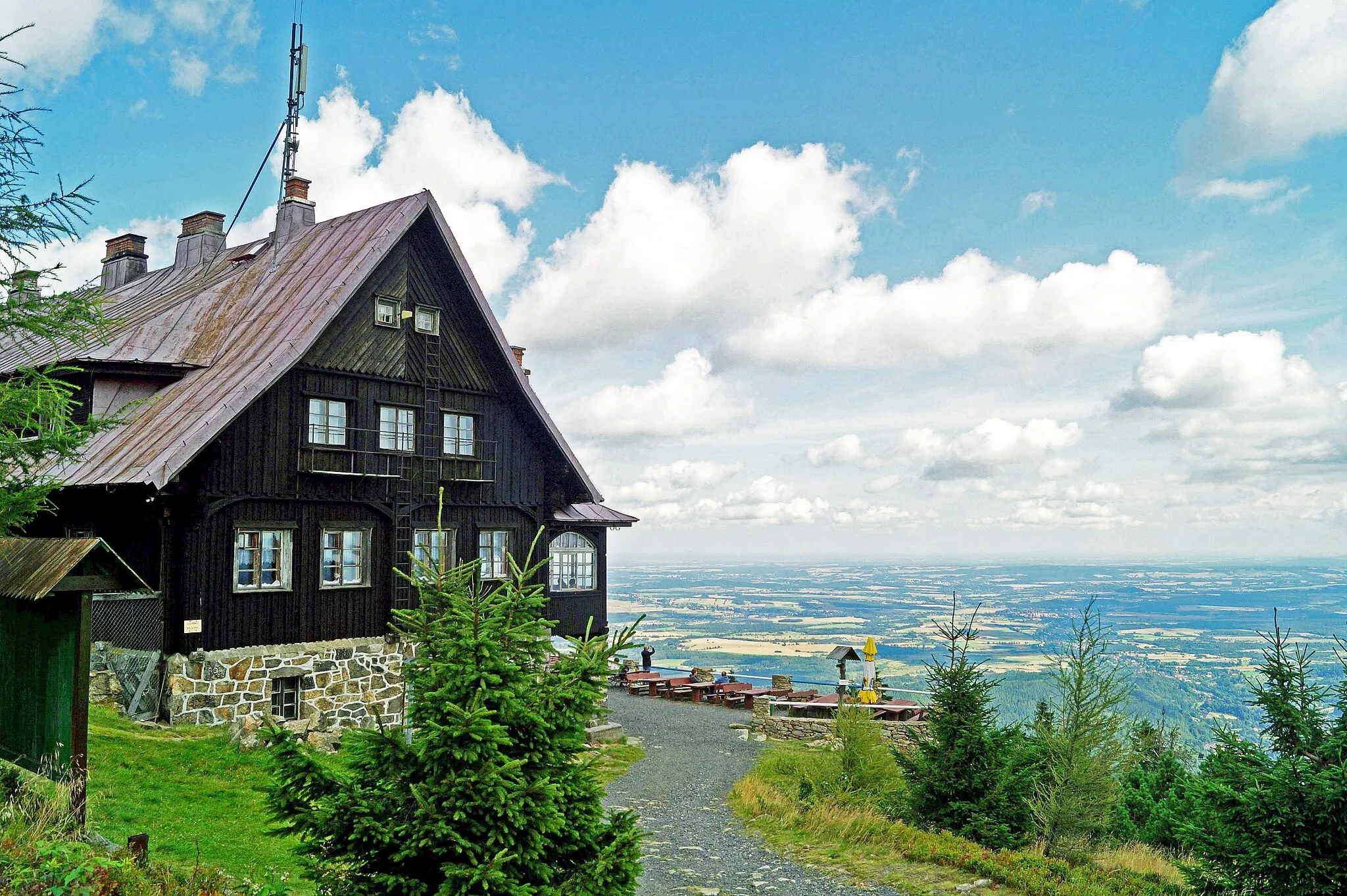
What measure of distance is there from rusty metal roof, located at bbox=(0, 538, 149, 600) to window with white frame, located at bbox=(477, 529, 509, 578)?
1316cm

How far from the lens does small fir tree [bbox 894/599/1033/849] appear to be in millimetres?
13797

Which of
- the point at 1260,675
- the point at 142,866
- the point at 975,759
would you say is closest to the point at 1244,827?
the point at 1260,675

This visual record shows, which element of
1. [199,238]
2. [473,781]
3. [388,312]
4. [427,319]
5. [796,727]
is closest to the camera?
[473,781]

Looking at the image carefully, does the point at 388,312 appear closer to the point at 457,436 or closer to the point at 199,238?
the point at 457,436

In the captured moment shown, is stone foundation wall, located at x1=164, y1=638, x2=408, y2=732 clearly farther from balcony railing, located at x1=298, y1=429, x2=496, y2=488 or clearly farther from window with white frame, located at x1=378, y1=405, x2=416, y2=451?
window with white frame, located at x1=378, y1=405, x2=416, y2=451

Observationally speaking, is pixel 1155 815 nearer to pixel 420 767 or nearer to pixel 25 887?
pixel 420 767

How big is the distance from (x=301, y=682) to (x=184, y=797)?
6221mm

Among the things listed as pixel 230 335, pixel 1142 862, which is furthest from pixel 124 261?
pixel 1142 862

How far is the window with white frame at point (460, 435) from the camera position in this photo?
2223 cm

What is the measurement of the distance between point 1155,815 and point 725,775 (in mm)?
7587

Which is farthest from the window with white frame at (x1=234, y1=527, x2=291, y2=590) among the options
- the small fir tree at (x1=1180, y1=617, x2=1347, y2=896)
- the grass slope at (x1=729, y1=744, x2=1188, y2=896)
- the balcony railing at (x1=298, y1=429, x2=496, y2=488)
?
the small fir tree at (x1=1180, y1=617, x2=1347, y2=896)

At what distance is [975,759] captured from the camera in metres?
14.0

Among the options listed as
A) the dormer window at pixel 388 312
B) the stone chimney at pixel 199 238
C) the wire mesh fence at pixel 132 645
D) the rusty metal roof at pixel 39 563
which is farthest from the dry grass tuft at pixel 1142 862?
the stone chimney at pixel 199 238

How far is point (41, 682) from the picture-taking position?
9.79m
